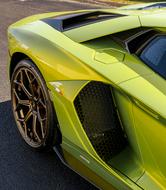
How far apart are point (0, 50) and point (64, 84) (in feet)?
14.3

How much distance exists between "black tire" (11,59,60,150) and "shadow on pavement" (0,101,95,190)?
0.12m

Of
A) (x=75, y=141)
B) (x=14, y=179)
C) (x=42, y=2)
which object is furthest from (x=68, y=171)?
(x=42, y=2)

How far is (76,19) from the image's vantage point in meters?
3.62

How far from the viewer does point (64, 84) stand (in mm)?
3070

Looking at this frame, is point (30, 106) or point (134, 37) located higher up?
point (134, 37)

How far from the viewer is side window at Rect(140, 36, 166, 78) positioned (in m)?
2.72

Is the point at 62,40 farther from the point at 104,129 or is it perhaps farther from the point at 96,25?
the point at 104,129

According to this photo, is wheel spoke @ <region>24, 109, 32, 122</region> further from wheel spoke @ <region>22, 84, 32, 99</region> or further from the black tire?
wheel spoke @ <region>22, 84, 32, 99</region>

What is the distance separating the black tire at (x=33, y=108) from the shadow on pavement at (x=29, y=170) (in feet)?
0.38

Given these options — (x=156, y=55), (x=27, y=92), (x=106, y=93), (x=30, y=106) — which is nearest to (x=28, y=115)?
(x=30, y=106)

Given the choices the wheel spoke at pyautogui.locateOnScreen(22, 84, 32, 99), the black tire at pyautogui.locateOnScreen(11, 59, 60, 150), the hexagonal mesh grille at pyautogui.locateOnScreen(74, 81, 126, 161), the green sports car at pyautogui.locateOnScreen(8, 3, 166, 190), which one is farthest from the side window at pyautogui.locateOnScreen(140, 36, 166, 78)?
the wheel spoke at pyautogui.locateOnScreen(22, 84, 32, 99)

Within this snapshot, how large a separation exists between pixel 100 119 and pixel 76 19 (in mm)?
1007

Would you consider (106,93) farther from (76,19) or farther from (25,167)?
(25,167)

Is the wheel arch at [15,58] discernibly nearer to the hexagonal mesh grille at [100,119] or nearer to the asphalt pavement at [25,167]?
the asphalt pavement at [25,167]
